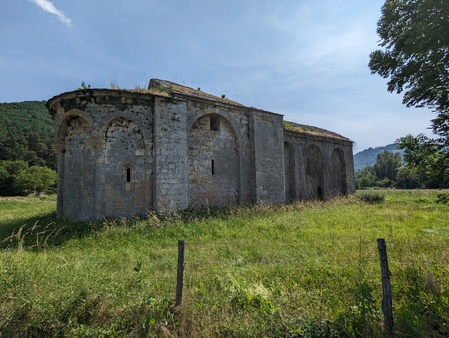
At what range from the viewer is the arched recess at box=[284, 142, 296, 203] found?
18.1 meters

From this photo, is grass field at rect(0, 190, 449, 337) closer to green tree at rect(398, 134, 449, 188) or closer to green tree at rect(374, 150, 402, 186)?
green tree at rect(398, 134, 449, 188)

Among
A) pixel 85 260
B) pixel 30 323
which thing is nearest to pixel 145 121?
pixel 85 260

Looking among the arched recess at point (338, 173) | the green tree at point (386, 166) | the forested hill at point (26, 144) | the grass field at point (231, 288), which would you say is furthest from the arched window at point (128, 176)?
the green tree at point (386, 166)

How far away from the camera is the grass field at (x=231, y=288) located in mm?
3262

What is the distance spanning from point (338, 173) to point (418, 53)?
63.8 feet

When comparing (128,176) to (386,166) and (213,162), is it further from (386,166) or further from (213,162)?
(386,166)

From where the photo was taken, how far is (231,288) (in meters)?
4.32

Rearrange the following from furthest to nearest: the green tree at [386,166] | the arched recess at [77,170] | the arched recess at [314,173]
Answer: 1. the green tree at [386,166]
2. the arched recess at [314,173]
3. the arched recess at [77,170]

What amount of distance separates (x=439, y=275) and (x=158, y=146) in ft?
31.2

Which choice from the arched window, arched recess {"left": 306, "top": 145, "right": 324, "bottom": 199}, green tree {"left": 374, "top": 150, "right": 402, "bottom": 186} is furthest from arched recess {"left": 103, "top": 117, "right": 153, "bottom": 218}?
green tree {"left": 374, "top": 150, "right": 402, "bottom": 186}

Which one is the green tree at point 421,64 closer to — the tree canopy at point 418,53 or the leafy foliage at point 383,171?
the tree canopy at point 418,53

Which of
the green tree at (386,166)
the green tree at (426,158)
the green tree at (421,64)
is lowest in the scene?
the green tree at (426,158)

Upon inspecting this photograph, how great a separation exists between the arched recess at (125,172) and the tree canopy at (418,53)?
28.8 feet

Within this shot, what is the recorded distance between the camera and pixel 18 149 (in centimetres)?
5850
